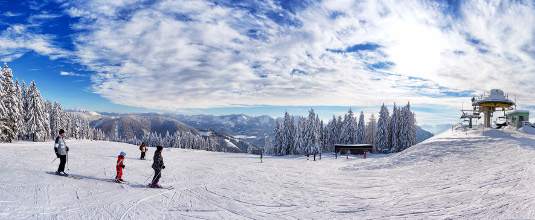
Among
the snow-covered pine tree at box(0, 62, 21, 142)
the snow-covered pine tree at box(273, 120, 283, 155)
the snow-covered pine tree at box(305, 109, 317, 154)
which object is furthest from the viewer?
the snow-covered pine tree at box(273, 120, 283, 155)

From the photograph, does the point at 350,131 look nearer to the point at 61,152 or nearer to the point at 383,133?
the point at 383,133

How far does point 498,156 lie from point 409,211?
44.3ft

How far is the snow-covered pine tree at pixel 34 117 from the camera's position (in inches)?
1699

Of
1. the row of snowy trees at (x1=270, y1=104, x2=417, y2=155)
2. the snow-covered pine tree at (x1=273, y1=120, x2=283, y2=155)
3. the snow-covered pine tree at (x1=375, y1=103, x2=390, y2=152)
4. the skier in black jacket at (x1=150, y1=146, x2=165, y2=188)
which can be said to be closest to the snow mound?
the row of snowy trees at (x1=270, y1=104, x2=417, y2=155)

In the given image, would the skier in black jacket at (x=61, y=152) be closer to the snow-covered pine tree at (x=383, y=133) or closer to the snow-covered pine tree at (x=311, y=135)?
the snow-covered pine tree at (x=311, y=135)

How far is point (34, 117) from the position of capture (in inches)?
1721

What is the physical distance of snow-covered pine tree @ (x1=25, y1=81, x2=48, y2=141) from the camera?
43156 millimetres

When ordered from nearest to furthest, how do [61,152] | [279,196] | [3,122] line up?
[279,196] < [61,152] < [3,122]

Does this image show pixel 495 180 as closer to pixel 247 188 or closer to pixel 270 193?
pixel 270 193

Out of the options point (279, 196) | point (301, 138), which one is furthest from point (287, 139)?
point (279, 196)

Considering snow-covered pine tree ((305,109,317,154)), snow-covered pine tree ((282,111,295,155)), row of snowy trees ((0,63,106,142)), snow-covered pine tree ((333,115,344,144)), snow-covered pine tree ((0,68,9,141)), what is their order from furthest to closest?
snow-covered pine tree ((333,115,344,144)) < snow-covered pine tree ((282,111,295,155)) < snow-covered pine tree ((305,109,317,154)) < row of snowy trees ((0,63,106,142)) < snow-covered pine tree ((0,68,9,141))

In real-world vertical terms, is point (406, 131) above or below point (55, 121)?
above

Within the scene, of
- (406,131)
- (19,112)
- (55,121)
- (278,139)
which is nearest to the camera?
(19,112)

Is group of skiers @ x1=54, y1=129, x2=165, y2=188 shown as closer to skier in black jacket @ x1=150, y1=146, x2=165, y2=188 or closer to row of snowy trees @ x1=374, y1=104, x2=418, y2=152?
skier in black jacket @ x1=150, y1=146, x2=165, y2=188
